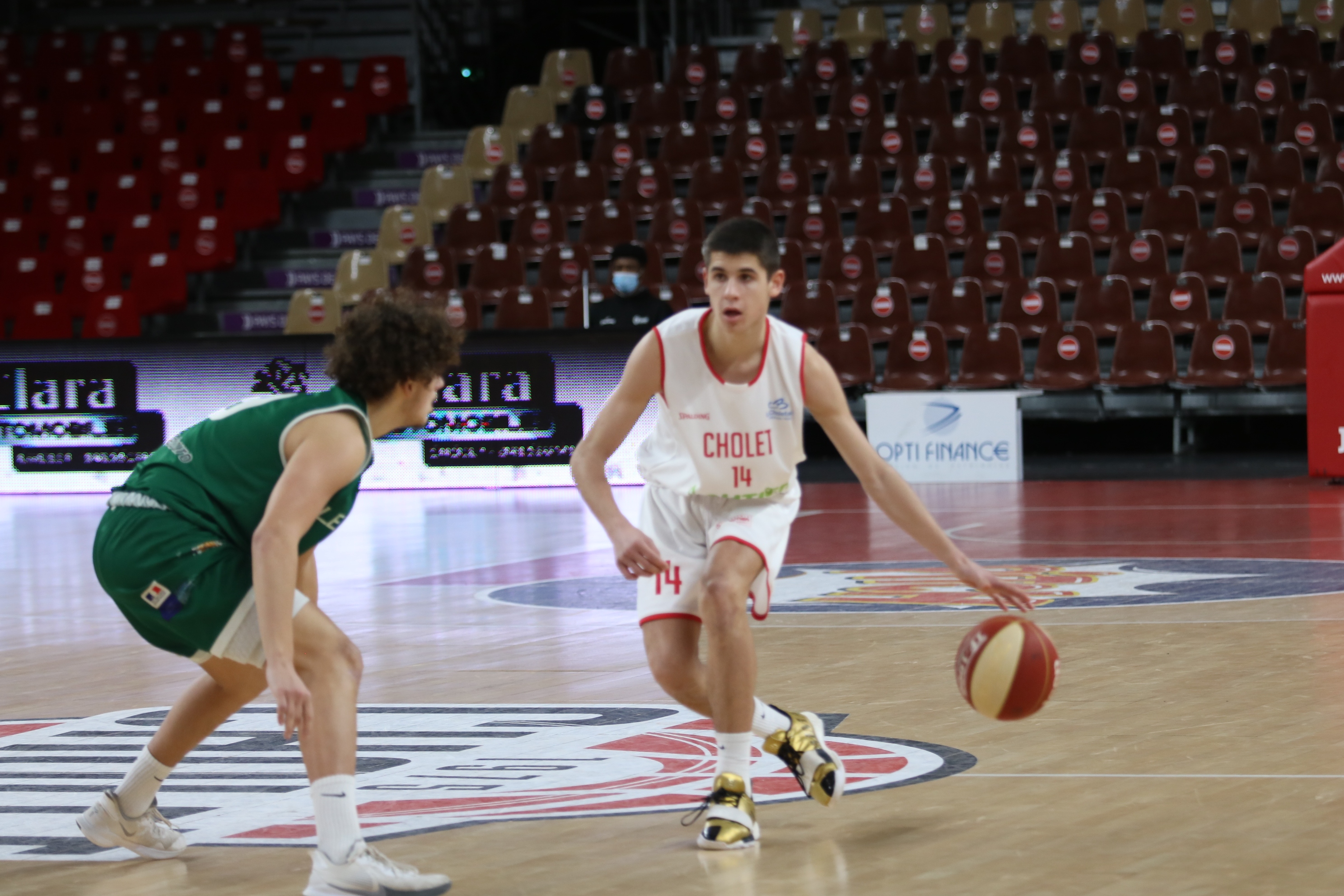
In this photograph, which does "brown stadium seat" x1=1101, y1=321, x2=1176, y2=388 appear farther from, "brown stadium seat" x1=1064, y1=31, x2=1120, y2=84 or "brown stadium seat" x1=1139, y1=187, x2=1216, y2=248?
"brown stadium seat" x1=1064, y1=31, x2=1120, y2=84

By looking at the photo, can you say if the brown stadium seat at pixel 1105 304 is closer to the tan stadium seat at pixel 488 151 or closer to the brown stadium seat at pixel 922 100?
the brown stadium seat at pixel 922 100

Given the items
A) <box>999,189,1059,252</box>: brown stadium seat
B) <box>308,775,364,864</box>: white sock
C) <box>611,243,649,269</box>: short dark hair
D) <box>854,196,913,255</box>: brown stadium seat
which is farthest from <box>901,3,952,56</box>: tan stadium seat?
<box>308,775,364,864</box>: white sock

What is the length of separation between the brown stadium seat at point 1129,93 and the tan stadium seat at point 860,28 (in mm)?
2853

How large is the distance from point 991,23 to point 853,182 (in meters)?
3.24

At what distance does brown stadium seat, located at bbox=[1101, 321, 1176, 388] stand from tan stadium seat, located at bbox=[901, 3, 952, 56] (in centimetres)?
535

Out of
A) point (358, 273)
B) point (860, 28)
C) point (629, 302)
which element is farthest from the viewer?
point (860, 28)

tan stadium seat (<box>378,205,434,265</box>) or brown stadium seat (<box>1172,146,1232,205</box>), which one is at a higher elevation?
brown stadium seat (<box>1172,146,1232,205</box>)

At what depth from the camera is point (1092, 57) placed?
1742 centimetres

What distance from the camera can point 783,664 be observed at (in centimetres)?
581

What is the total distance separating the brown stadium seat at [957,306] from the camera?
15.0 meters

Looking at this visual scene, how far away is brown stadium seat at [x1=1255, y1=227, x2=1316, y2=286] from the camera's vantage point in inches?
587

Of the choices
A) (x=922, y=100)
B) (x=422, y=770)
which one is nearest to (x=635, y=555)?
(x=422, y=770)

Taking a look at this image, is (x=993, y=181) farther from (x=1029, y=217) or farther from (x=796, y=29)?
(x=796, y=29)

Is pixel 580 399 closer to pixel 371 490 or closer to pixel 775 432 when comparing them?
pixel 371 490
